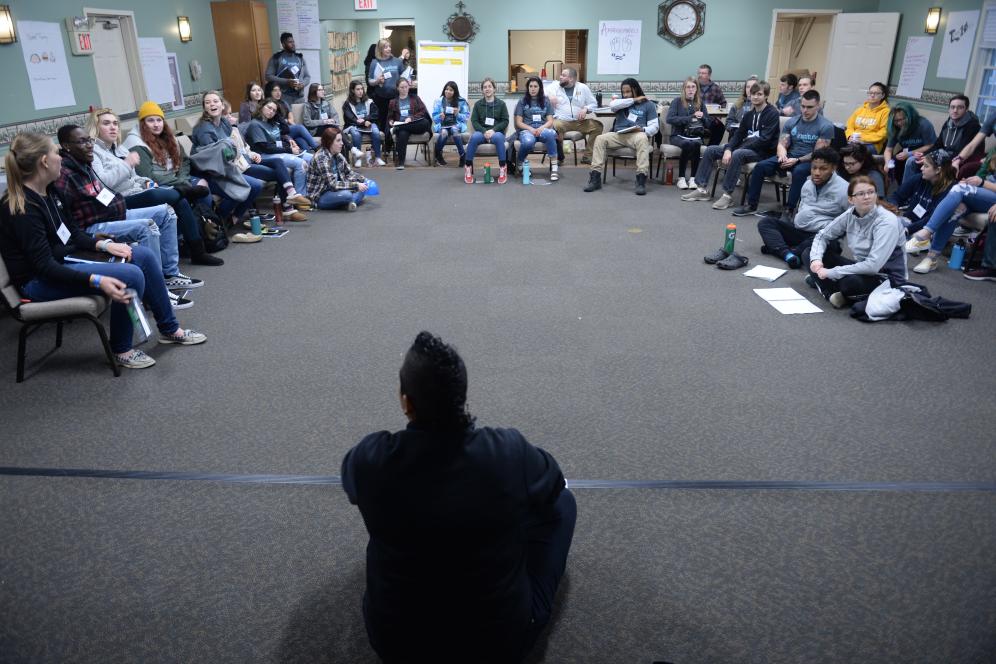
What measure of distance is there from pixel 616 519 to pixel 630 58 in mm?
9121

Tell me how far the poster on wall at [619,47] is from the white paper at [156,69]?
19.6ft

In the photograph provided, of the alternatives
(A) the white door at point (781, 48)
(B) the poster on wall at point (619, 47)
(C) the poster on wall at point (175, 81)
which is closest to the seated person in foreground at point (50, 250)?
(C) the poster on wall at point (175, 81)

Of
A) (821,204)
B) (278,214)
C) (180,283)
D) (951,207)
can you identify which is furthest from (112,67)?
(951,207)

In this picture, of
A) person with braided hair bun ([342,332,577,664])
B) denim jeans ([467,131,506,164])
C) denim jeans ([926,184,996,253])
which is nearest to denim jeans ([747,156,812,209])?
denim jeans ([926,184,996,253])

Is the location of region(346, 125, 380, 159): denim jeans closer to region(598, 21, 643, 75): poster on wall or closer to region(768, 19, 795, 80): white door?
region(598, 21, 643, 75): poster on wall

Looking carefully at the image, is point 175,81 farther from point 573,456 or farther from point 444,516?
point 444,516

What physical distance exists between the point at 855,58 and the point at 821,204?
6.13 m

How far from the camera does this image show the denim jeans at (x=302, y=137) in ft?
25.3

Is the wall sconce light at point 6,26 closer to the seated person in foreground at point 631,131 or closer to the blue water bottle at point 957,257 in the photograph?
the seated person in foreground at point 631,131

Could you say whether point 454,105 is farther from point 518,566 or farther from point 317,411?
point 518,566

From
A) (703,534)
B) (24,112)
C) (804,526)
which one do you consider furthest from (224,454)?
(24,112)

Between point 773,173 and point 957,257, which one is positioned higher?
point 773,173

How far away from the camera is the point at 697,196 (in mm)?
7207

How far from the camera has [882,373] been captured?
11.2ft
